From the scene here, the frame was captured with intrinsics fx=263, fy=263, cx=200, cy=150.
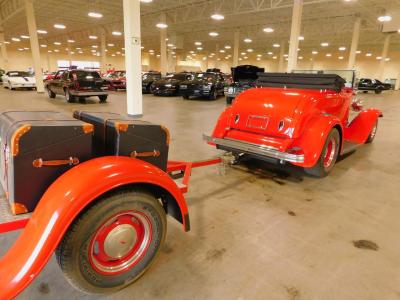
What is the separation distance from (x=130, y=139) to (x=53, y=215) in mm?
703

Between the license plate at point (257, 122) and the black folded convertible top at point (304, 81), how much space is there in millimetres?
1188

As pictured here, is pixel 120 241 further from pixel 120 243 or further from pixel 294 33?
pixel 294 33

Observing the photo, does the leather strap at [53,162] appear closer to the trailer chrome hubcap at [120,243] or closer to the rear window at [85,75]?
the trailer chrome hubcap at [120,243]

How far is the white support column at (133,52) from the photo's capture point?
8219 millimetres

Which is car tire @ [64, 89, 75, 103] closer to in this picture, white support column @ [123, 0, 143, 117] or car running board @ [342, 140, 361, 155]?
white support column @ [123, 0, 143, 117]

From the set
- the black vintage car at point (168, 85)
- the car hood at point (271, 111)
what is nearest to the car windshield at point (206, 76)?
the black vintage car at point (168, 85)

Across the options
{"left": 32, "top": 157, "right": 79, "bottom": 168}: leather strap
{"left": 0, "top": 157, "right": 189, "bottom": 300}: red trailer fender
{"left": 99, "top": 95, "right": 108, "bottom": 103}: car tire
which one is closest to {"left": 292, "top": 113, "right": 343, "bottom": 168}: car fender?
{"left": 0, "top": 157, "right": 189, "bottom": 300}: red trailer fender

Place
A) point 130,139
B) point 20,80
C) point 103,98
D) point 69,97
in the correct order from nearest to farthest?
point 130,139 → point 69,97 → point 103,98 → point 20,80

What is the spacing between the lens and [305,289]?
1.85 meters

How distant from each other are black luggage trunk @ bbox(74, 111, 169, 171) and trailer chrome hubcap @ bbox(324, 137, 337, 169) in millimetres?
2844

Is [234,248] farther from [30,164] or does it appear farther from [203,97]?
[203,97]

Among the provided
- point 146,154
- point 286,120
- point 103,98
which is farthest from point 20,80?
point 146,154

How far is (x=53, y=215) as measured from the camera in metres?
1.40

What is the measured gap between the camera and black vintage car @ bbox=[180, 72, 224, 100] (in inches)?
569
